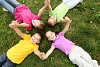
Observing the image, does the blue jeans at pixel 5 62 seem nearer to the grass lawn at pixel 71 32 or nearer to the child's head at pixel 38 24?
the grass lawn at pixel 71 32

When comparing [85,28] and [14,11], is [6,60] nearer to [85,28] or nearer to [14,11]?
[14,11]

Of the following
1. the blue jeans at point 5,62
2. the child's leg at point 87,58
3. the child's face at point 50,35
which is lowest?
the child's leg at point 87,58

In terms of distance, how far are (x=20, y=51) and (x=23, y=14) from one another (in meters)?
1.10

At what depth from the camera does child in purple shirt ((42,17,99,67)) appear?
230 inches

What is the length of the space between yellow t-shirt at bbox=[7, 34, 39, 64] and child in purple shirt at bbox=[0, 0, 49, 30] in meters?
0.47

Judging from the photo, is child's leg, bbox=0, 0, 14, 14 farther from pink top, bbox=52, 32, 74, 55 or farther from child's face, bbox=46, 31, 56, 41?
pink top, bbox=52, 32, 74, 55

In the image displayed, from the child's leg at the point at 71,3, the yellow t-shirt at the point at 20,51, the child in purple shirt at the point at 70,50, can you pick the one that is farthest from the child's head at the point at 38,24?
the child's leg at the point at 71,3

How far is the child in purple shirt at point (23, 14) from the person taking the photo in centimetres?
623

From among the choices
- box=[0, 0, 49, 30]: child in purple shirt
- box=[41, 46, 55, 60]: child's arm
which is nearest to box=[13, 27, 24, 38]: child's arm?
box=[0, 0, 49, 30]: child in purple shirt

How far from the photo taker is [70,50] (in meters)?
5.99

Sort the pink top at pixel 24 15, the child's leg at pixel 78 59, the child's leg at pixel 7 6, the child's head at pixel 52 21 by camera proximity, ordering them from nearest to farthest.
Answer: the child's leg at pixel 78 59 < the child's head at pixel 52 21 < the pink top at pixel 24 15 < the child's leg at pixel 7 6

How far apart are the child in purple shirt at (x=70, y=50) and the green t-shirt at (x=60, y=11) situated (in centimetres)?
44

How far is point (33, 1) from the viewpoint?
7383 millimetres

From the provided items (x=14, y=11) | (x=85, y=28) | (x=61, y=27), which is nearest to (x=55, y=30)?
(x=61, y=27)
